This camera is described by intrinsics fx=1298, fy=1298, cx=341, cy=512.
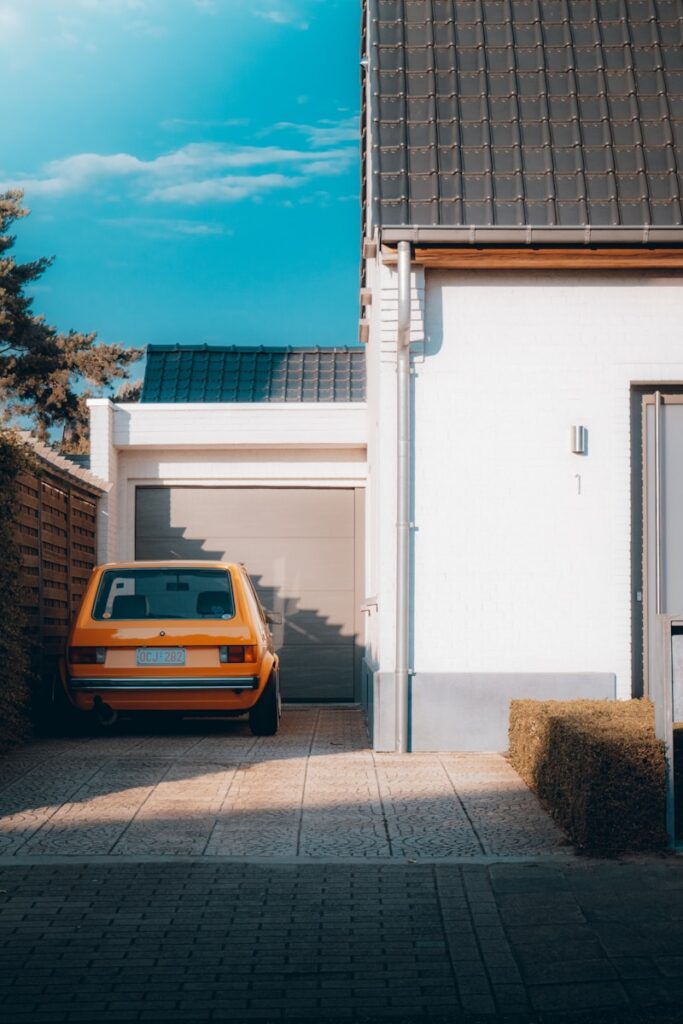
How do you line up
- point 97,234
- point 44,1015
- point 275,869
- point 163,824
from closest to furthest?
point 44,1015 < point 275,869 < point 163,824 < point 97,234

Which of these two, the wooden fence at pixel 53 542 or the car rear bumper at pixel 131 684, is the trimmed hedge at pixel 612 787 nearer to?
the car rear bumper at pixel 131 684

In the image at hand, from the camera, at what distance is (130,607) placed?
11617 millimetres

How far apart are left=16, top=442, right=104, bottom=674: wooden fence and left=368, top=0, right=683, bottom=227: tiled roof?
408 centimetres

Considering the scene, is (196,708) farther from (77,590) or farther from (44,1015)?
(44,1015)

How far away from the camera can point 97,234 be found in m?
82.1

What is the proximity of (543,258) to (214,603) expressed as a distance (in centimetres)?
420

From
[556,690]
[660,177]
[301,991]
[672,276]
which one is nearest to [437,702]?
[556,690]

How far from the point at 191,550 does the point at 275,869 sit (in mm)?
9059

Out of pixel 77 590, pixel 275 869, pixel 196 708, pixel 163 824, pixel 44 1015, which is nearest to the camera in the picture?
pixel 44 1015

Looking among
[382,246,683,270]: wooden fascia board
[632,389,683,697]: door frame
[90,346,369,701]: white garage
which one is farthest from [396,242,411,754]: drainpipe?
[90,346,369,701]: white garage

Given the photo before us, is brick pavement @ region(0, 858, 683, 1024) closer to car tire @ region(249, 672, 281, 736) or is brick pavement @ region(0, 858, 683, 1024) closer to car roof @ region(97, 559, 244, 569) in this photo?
car tire @ region(249, 672, 281, 736)

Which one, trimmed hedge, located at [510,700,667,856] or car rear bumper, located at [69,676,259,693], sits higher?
car rear bumper, located at [69,676,259,693]

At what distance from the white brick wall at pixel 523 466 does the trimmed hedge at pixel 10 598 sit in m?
2.86

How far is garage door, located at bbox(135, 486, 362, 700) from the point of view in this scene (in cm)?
1533
